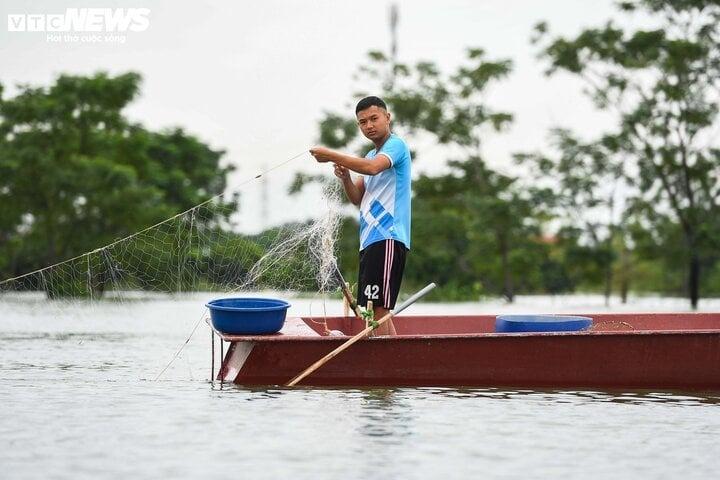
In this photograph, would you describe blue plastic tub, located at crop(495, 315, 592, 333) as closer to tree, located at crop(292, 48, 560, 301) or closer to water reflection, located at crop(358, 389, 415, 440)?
water reflection, located at crop(358, 389, 415, 440)

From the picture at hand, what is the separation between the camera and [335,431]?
6578 millimetres

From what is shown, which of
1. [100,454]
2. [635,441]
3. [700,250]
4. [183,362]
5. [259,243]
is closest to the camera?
[100,454]

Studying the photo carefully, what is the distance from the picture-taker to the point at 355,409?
755 centimetres

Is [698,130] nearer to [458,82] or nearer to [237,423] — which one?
[458,82]

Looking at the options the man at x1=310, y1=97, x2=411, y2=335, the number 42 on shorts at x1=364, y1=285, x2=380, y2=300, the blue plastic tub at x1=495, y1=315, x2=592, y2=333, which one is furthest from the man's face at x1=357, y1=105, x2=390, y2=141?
the blue plastic tub at x1=495, y1=315, x2=592, y2=333

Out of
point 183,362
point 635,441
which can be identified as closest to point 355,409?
point 635,441

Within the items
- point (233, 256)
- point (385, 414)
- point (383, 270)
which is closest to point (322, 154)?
point (383, 270)

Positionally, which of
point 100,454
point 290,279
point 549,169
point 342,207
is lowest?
point 100,454

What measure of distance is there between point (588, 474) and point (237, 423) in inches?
92.6

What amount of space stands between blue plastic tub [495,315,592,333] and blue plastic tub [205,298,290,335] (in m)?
1.90

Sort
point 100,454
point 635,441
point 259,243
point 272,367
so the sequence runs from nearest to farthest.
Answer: point 100,454
point 635,441
point 272,367
point 259,243

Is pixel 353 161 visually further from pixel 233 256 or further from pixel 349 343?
pixel 233 256

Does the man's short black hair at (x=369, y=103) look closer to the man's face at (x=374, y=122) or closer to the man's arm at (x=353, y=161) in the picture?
the man's face at (x=374, y=122)

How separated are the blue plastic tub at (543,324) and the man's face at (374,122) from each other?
187 centimetres
